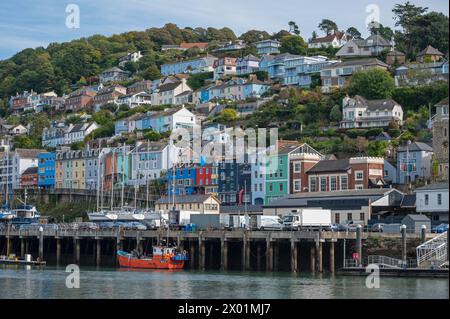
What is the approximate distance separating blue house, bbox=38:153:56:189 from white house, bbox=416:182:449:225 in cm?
6896

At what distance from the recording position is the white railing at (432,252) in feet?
220

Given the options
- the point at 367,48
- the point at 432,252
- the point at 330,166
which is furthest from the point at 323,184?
the point at 367,48

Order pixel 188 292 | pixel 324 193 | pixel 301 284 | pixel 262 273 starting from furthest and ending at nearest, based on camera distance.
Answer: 1. pixel 324 193
2. pixel 262 273
3. pixel 301 284
4. pixel 188 292

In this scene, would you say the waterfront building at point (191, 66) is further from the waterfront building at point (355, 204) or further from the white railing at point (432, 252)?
the white railing at point (432, 252)

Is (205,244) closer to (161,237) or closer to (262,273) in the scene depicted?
(161,237)

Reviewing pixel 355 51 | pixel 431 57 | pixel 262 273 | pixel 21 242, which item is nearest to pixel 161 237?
pixel 262 273

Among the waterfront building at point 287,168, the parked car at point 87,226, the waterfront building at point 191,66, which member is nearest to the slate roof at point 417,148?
the waterfront building at point 287,168

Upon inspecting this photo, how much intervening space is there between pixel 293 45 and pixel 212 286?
11923 centimetres

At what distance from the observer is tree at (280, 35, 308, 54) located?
173 m

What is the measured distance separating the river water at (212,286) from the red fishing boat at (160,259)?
5091 millimetres

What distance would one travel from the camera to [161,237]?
3214 inches

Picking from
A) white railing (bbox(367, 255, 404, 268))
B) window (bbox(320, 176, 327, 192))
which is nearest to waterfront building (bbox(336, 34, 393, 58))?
window (bbox(320, 176, 327, 192))

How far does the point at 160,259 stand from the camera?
79125 mm

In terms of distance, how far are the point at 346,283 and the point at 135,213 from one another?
40.1 metres
